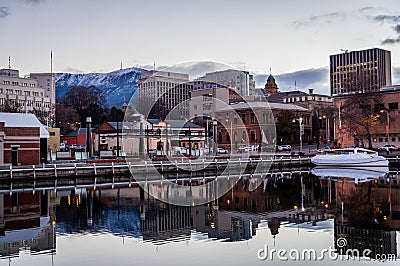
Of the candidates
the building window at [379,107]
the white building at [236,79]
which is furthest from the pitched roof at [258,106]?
the white building at [236,79]

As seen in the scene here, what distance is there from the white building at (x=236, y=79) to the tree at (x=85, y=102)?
1192 inches

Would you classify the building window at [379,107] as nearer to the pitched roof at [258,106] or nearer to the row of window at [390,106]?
the row of window at [390,106]

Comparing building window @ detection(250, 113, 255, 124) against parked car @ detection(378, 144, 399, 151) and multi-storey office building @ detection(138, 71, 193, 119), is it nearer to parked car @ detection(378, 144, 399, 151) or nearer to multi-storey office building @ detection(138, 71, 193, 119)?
parked car @ detection(378, 144, 399, 151)

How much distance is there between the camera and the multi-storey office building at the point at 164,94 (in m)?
126

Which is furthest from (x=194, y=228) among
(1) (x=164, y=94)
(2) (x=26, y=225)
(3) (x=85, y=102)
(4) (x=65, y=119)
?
(3) (x=85, y=102)

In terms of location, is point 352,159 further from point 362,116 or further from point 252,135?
point 252,135

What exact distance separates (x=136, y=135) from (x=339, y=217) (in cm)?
4392

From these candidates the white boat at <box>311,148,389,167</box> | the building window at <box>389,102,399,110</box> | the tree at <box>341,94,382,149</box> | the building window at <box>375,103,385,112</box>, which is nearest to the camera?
the white boat at <box>311,148,389,167</box>

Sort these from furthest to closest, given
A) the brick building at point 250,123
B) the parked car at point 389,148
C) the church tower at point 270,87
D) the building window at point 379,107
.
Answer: the church tower at point 270,87 < the brick building at point 250,123 < the building window at point 379,107 < the parked car at point 389,148

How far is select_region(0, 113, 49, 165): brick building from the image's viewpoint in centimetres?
4697

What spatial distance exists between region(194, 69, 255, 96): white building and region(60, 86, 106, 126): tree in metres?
30.3

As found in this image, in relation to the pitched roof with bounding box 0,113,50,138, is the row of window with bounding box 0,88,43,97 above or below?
above

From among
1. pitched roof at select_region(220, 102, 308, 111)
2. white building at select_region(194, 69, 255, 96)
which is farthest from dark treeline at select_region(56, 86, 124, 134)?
white building at select_region(194, 69, 255, 96)

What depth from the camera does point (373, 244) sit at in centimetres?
1709
